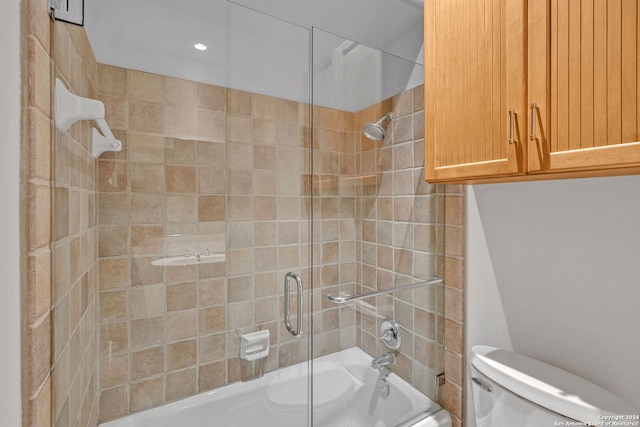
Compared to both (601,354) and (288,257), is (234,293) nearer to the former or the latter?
(288,257)

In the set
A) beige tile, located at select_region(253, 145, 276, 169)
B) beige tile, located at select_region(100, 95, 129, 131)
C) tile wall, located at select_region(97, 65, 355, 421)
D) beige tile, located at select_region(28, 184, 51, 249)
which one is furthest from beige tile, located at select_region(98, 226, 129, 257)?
beige tile, located at select_region(253, 145, 276, 169)

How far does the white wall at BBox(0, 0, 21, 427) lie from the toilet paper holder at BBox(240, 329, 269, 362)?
2.77ft

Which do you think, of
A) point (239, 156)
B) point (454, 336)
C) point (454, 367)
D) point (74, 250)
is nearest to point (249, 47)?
point (239, 156)

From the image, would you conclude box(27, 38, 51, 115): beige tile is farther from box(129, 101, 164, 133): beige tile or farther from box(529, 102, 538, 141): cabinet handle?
box(529, 102, 538, 141): cabinet handle

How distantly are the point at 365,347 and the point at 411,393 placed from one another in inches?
12.8

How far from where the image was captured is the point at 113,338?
1.14 metres

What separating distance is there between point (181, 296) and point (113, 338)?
0.89 feet

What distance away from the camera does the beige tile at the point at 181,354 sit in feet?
4.07

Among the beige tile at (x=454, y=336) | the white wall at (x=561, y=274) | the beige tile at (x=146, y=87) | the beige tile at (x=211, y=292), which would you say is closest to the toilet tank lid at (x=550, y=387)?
the white wall at (x=561, y=274)

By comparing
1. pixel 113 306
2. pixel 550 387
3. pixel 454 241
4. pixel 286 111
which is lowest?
pixel 550 387

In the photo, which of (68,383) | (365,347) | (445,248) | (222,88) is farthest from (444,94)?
(68,383)

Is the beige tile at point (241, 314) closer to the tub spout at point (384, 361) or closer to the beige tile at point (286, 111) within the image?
the tub spout at point (384, 361)

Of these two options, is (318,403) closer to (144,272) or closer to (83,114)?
(144,272)

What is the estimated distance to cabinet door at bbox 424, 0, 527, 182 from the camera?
0.80 meters
